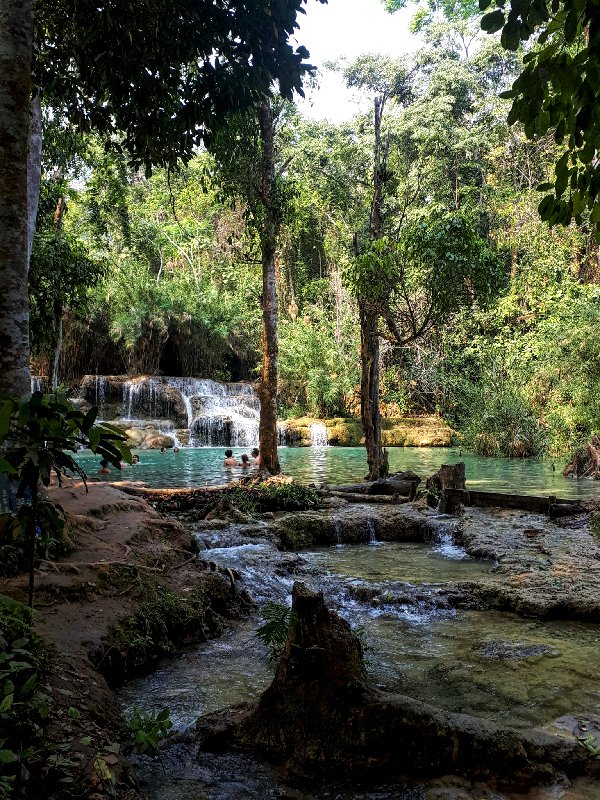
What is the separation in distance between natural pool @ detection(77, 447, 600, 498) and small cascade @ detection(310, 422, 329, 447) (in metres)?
1.71

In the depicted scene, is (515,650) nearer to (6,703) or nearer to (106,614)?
(106,614)

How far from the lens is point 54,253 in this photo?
1291 cm

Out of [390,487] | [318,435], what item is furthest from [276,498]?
[318,435]

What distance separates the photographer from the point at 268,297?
46.4ft

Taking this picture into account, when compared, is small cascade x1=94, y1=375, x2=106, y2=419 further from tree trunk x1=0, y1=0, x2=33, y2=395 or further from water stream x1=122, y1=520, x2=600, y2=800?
tree trunk x1=0, y1=0, x2=33, y2=395

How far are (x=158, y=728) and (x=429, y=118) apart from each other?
106 feet

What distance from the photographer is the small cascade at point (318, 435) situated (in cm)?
2847

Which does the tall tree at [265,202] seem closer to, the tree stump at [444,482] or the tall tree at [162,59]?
the tree stump at [444,482]

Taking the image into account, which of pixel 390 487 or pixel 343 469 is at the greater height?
pixel 390 487

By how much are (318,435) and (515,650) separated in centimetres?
2370

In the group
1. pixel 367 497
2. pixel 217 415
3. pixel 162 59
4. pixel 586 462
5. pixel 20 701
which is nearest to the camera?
pixel 20 701

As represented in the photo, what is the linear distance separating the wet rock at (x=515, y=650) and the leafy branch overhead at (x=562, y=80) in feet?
11.5

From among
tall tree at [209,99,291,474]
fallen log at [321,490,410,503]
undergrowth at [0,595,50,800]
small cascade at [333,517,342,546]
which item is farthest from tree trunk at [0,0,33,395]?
tall tree at [209,99,291,474]

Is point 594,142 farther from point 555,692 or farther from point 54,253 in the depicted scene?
point 54,253
